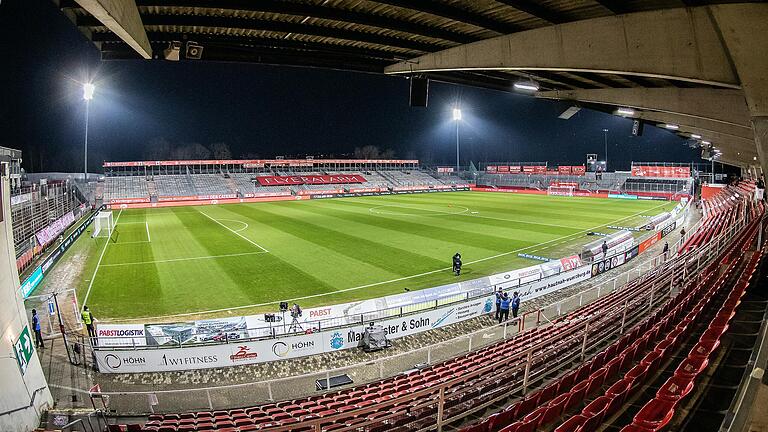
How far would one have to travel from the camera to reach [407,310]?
568 inches

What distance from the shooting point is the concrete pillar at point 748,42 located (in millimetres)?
4684

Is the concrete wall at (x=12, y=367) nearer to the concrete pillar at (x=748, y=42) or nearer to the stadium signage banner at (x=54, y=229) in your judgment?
the concrete pillar at (x=748, y=42)

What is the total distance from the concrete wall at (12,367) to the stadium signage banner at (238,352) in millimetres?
3725

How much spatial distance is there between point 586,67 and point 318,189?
64754 mm

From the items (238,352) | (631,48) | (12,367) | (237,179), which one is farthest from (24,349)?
(237,179)

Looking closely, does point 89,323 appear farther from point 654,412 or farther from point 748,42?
point 748,42

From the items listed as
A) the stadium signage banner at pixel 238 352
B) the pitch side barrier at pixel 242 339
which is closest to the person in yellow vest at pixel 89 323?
the pitch side barrier at pixel 242 339

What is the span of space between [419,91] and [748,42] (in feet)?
21.1

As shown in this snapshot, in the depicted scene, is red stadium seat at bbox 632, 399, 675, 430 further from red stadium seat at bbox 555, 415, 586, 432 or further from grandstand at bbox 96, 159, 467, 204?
grandstand at bbox 96, 159, 467, 204

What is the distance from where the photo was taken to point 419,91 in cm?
1015

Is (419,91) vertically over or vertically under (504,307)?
over

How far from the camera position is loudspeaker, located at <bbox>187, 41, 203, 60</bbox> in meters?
7.55

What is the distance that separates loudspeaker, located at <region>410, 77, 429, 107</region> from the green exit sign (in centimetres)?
920

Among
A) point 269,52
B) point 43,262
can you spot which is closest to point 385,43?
point 269,52
